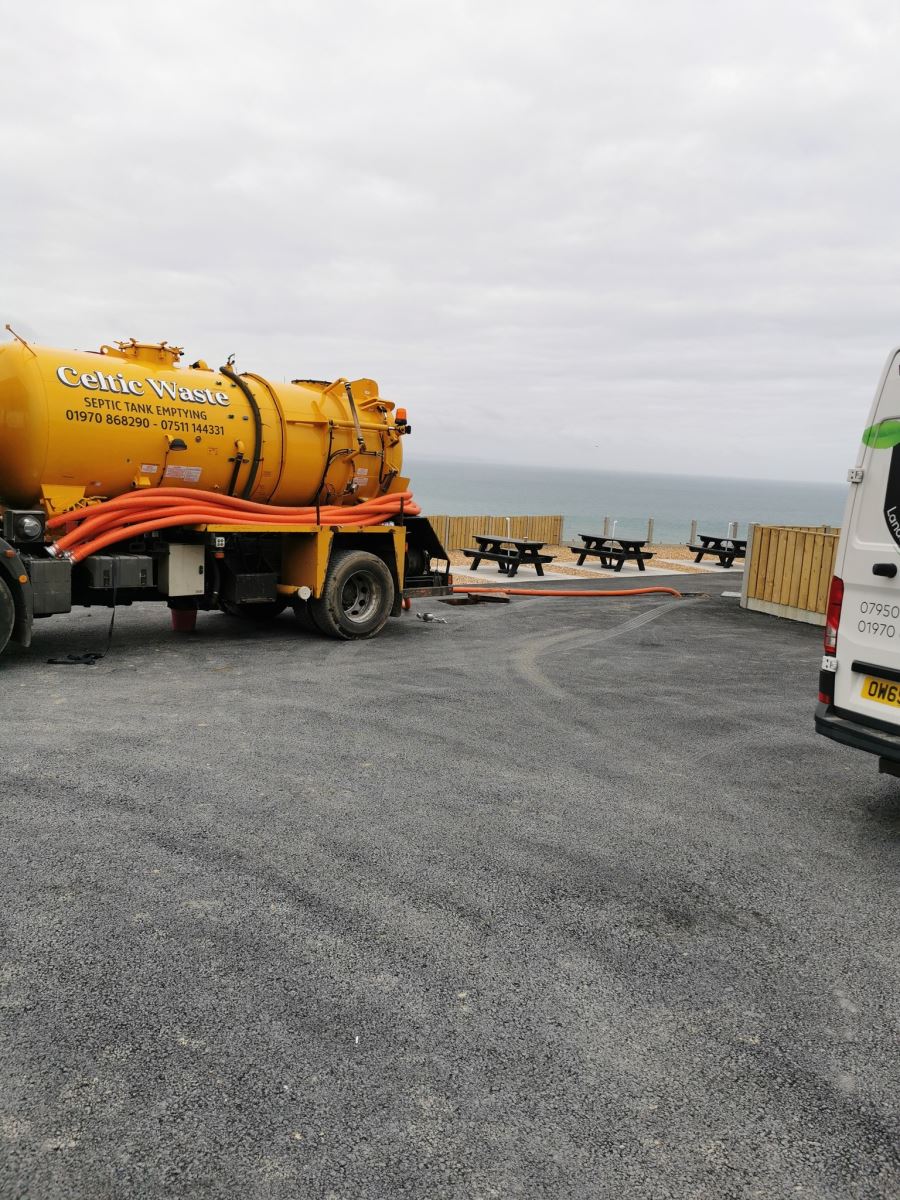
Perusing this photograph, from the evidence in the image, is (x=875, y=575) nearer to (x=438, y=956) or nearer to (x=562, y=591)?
(x=438, y=956)

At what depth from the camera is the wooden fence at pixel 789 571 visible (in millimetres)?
13961

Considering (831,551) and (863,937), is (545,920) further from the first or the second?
(831,551)

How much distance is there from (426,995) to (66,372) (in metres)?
7.63

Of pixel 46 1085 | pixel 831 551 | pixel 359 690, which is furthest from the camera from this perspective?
pixel 831 551

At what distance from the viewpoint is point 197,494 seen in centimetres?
995

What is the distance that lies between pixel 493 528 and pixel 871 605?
1914 cm

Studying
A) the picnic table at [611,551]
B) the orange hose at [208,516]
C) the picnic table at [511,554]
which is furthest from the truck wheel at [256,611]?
the picnic table at [611,551]

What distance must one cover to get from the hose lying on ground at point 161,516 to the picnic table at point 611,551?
11.5m

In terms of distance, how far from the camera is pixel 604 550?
2180 centimetres

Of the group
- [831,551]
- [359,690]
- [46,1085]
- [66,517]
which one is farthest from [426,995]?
[831,551]

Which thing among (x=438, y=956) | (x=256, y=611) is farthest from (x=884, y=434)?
(x=256, y=611)

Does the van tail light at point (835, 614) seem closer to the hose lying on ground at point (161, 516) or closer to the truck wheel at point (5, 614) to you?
the hose lying on ground at point (161, 516)

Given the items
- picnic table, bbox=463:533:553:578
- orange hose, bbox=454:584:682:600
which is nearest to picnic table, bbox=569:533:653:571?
picnic table, bbox=463:533:553:578

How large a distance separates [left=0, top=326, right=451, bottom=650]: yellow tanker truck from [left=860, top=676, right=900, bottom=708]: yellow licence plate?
22.5 ft
